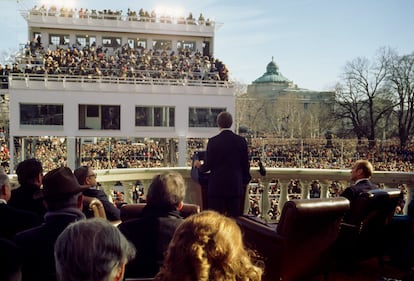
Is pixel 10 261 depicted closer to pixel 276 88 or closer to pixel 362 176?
pixel 362 176

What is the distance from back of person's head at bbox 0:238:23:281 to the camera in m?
2.93

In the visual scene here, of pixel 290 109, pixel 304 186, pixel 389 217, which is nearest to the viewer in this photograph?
pixel 389 217

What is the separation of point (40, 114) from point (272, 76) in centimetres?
10627

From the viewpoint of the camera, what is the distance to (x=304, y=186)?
9.05 metres

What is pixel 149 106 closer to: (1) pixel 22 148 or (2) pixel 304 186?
(1) pixel 22 148

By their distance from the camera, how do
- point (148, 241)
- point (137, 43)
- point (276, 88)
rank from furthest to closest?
point (276, 88), point (137, 43), point (148, 241)

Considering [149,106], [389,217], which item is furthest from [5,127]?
[389,217]

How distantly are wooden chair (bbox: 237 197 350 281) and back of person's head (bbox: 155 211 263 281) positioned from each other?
7.37 ft

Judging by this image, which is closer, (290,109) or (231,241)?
(231,241)

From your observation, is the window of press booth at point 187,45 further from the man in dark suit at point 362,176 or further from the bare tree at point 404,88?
the man in dark suit at point 362,176

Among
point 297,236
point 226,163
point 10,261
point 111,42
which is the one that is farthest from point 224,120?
point 111,42

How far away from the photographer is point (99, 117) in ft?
142

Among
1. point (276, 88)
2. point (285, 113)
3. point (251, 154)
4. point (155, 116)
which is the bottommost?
point (251, 154)

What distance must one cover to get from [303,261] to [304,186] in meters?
4.29
